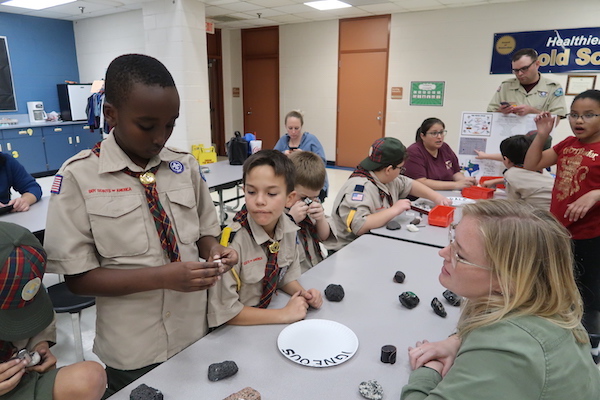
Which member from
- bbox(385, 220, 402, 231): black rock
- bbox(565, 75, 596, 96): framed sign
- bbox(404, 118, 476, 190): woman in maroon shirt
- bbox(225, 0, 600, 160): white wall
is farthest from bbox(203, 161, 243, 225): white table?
bbox(565, 75, 596, 96): framed sign

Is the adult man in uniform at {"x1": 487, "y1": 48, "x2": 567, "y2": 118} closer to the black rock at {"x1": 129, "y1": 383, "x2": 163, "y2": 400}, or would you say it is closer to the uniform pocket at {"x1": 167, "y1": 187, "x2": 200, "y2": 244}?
the uniform pocket at {"x1": 167, "y1": 187, "x2": 200, "y2": 244}

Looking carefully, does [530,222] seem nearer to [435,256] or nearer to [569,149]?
[435,256]

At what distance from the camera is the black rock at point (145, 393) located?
2.98ft

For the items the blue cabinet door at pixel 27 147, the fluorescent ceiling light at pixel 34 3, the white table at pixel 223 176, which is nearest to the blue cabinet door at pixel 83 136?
the blue cabinet door at pixel 27 147

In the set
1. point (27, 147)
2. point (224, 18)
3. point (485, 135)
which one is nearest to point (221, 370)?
point (485, 135)

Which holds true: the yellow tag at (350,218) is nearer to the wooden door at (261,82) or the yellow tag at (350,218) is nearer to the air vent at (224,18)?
the air vent at (224,18)

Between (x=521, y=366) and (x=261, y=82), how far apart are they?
27.7 ft

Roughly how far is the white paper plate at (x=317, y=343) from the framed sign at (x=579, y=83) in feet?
19.6

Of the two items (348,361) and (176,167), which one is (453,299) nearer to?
(348,361)

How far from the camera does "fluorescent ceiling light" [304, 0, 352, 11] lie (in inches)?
241

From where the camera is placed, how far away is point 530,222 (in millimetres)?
811

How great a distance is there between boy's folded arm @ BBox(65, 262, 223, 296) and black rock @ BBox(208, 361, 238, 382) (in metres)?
0.20

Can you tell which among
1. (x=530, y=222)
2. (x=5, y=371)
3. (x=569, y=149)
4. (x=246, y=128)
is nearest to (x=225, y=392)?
(x=5, y=371)

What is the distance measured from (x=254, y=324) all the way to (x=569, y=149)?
1.94 metres
